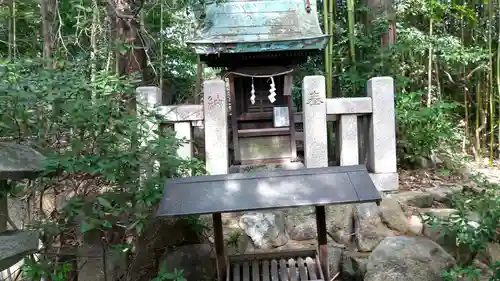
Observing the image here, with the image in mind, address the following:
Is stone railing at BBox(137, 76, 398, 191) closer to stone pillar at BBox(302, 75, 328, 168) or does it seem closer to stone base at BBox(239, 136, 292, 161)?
stone pillar at BBox(302, 75, 328, 168)

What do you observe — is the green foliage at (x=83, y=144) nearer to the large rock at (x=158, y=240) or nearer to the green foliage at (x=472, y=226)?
the large rock at (x=158, y=240)

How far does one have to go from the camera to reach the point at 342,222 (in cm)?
446

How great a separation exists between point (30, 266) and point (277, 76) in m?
4.78

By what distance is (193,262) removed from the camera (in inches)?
141

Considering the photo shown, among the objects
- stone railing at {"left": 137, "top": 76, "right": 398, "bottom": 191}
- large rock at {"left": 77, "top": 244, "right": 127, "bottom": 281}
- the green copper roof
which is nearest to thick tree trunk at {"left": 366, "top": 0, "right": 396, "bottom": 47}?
the green copper roof

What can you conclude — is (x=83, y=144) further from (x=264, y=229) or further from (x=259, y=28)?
(x=259, y=28)

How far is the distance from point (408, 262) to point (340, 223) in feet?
3.87

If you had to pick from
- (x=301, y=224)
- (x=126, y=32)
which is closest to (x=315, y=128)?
(x=301, y=224)

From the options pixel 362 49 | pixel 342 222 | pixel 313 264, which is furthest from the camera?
pixel 362 49

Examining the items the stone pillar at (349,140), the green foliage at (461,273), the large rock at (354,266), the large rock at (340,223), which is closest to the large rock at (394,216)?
the large rock at (340,223)

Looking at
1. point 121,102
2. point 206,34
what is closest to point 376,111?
point 206,34

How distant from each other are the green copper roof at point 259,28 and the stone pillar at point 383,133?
107 cm

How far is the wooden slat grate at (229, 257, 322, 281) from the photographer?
2.94 meters

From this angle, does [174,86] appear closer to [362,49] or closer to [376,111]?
[362,49]
